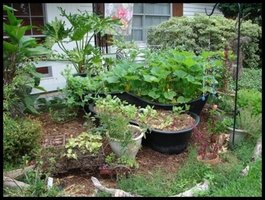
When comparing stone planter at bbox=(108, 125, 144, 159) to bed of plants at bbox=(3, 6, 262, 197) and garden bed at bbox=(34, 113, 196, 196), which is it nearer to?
bed of plants at bbox=(3, 6, 262, 197)

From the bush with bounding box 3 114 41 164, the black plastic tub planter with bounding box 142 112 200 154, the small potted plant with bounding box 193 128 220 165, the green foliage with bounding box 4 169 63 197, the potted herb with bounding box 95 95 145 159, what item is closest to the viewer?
the green foliage with bounding box 4 169 63 197

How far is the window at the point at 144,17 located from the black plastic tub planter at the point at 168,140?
5326mm

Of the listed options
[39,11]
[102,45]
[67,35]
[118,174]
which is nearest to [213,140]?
[118,174]

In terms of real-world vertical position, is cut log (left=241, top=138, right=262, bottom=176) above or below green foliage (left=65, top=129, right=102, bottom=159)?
below

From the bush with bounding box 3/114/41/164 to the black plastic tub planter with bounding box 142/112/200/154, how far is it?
4.15 feet

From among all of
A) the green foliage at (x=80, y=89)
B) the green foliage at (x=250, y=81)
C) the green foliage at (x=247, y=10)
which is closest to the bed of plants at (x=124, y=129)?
the green foliage at (x=80, y=89)

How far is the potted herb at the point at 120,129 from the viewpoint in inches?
129

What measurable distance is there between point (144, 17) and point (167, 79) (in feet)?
16.6

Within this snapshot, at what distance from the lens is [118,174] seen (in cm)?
311

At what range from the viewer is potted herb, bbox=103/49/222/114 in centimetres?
416

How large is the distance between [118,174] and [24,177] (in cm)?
94

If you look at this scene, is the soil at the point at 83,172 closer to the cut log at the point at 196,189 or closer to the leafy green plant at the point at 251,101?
the cut log at the point at 196,189

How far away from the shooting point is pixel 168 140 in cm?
360

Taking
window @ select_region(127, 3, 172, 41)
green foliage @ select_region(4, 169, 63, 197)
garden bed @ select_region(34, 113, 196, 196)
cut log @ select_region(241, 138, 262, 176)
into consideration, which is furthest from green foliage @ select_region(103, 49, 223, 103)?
window @ select_region(127, 3, 172, 41)
